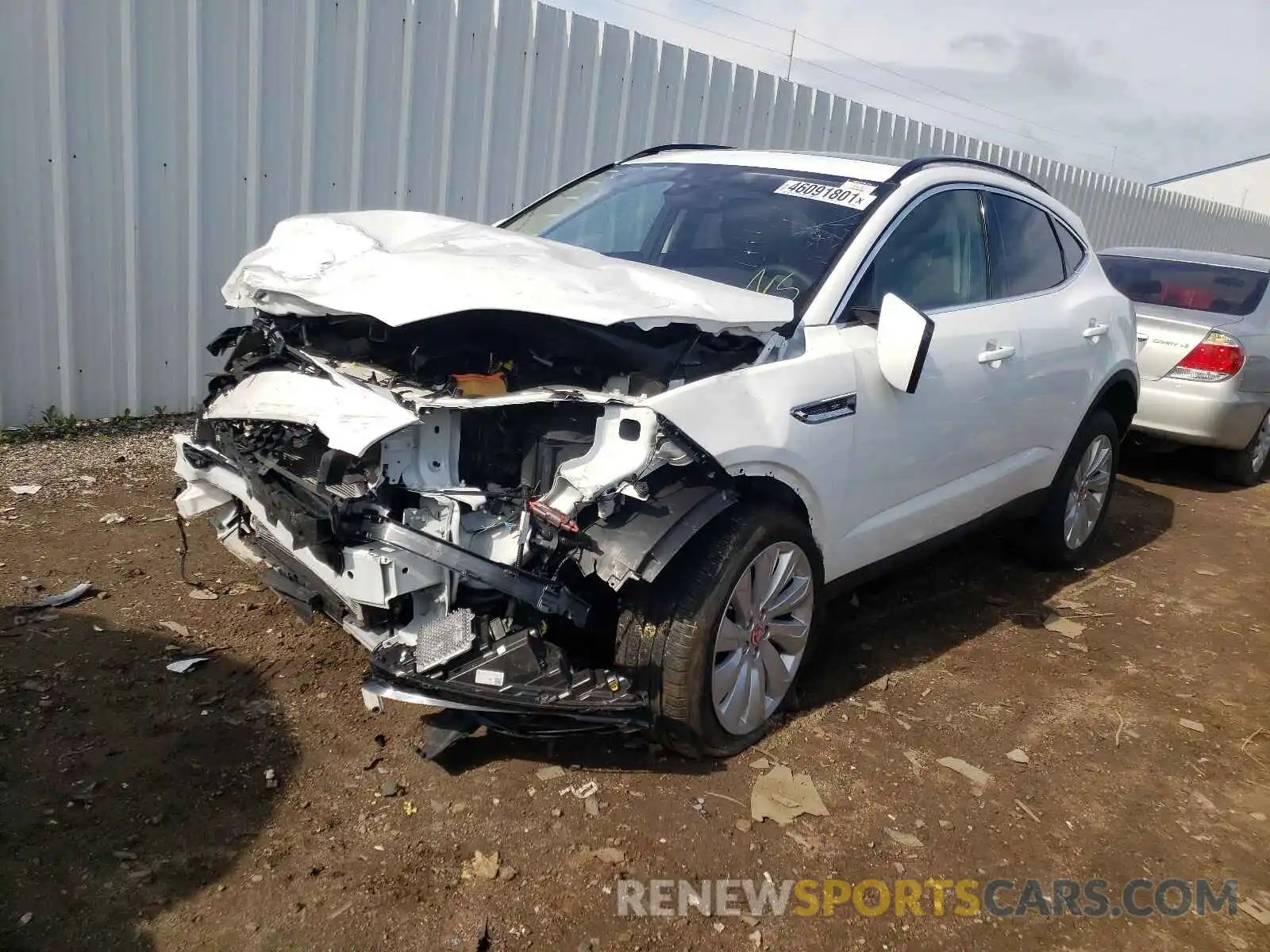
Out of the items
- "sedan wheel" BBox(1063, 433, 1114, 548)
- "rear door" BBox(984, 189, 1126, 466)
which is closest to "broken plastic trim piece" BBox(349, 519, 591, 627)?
"rear door" BBox(984, 189, 1126, 466)

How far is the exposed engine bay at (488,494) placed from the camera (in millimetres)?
2666

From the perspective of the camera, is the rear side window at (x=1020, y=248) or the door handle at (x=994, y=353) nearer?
the door handle at (x=994, y=353)

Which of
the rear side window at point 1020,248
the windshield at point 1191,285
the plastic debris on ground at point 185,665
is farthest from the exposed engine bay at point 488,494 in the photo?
the windshield at point 1191,285

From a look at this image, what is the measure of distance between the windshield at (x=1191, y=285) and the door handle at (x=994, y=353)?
377 centimetres

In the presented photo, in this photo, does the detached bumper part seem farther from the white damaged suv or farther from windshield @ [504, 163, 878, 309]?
windshield @ [504, 163, 878, 309]

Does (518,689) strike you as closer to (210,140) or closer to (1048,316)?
(1048,316)

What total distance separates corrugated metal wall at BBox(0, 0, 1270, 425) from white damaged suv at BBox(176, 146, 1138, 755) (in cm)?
255

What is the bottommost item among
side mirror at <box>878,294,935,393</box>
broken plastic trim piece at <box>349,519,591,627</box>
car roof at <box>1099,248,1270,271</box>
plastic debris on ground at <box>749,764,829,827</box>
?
plastic debris on ground at <box>749,764,829,827</box>

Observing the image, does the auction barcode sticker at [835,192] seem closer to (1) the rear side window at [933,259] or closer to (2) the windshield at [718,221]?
(2) the windshield at [718,221]

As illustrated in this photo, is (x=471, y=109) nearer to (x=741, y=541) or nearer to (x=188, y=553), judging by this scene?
(x=188, y=553)

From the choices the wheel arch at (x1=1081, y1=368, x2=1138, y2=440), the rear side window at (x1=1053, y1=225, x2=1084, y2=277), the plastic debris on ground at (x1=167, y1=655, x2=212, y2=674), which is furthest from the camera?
the wheel arch at (x1=1081, y1=368, x2=1138, y2=440)

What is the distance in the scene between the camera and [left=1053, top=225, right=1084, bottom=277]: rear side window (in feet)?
15.8

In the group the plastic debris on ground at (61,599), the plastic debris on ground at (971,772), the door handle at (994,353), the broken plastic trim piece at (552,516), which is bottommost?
the plastic debris on ground at (971,772)

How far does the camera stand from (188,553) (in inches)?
167
